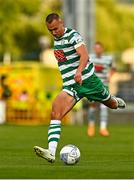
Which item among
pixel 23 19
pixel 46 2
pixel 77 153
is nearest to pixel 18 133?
pixel 77 153

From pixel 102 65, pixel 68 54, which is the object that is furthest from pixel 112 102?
pixel 102 65

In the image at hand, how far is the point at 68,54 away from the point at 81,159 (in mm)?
1853

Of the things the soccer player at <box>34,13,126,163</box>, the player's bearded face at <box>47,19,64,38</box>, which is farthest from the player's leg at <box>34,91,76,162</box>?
the player's bearded face at <box>47,19,64,38</box>

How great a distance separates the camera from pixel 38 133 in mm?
25578

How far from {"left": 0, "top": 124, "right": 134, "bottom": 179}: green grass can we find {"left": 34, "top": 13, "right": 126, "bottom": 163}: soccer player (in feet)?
1.71

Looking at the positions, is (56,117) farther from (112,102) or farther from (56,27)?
(112,102)

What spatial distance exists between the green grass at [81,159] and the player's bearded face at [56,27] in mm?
1981

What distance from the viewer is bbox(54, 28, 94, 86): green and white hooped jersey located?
1503 cm

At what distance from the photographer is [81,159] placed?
15.9m

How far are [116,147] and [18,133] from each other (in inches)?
248

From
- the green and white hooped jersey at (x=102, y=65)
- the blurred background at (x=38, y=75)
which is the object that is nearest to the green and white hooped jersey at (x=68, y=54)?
the green and white hooped jersey at (x=102, y=65)

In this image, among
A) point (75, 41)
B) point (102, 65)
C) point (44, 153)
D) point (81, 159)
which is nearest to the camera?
point (44, 153)

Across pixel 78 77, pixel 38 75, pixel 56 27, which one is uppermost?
pixel 38 75

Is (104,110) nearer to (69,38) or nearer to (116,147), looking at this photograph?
(116,147)
